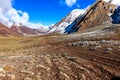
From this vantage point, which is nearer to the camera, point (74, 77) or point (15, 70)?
point (74, 77)

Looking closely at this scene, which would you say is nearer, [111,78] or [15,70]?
[111,78]

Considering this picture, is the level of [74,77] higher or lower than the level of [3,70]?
lower

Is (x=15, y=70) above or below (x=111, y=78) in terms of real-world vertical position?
above

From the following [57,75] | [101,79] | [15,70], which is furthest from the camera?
[15,70]

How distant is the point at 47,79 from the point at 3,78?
12.1 ft

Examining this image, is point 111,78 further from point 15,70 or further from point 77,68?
point 15,70

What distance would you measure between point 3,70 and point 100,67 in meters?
9.41

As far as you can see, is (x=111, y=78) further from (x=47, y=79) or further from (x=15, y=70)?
(x=15, y=70)

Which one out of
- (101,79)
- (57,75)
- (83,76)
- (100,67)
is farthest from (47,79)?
(100,67)

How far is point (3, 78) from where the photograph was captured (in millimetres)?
18688

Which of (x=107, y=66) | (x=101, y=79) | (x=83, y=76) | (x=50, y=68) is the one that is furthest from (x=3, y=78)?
(x=107, y=66)

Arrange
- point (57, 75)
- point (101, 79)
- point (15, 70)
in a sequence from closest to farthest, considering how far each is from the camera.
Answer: point (101, 79) < point (57, 75) < point (15, 70)

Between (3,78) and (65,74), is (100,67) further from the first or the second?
(3,78)

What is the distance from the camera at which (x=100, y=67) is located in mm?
22203
